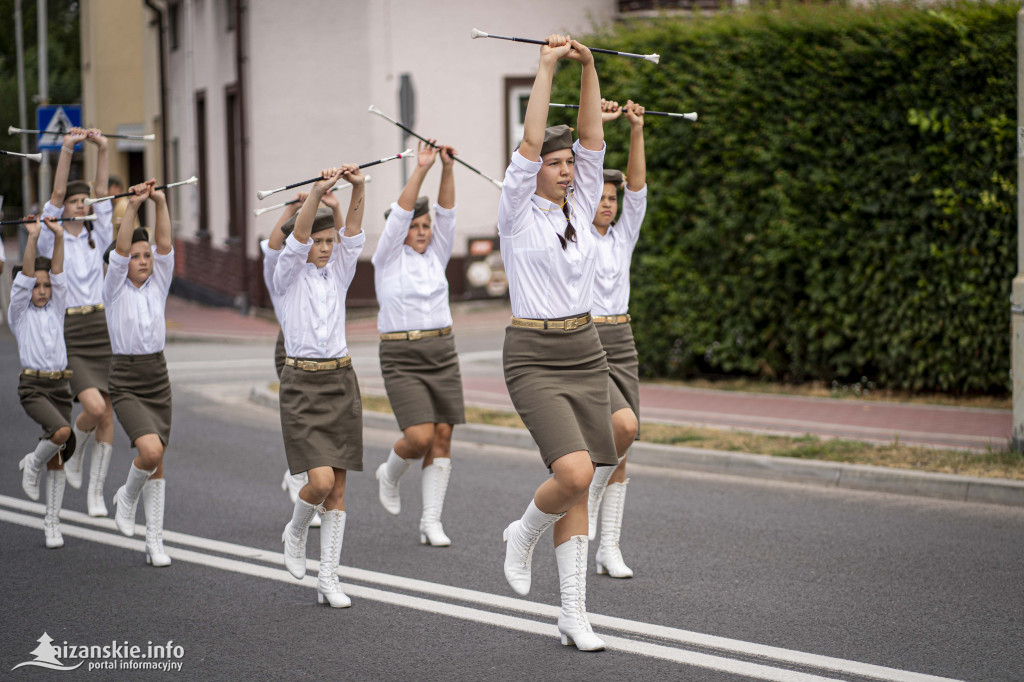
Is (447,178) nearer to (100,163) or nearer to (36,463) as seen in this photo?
(100,163)

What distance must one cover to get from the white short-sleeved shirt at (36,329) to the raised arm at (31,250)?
4cm

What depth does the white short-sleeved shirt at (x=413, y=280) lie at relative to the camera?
7.23 m

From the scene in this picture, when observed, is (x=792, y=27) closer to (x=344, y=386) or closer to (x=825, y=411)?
(x=825, y=411)

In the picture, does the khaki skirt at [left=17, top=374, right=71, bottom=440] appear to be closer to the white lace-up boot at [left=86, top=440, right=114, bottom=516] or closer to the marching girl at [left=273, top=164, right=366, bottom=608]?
the white lace-up boot at [left=86, top=440, right=114, bottom=516]

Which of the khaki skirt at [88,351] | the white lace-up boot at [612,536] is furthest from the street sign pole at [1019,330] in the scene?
the khaki skirt at [88,351]

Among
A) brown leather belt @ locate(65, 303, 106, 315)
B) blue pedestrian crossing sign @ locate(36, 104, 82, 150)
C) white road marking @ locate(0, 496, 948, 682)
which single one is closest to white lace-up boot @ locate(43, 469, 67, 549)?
white road marking @ locate(0, 496, 948, 682)

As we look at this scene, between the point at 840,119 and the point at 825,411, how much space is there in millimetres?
2811

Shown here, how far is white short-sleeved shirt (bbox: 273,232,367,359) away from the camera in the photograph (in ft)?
19.8

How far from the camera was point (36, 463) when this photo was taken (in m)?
7.85

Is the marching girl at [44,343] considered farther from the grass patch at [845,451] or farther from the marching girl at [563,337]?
the grass patch at [845,451]

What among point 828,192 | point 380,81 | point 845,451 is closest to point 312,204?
point 845,451

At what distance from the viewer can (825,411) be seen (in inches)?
448

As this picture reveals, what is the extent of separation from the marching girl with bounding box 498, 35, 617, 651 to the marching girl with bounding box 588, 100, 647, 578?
989 millimetres

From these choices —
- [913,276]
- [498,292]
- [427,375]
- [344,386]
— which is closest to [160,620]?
[344,386]
